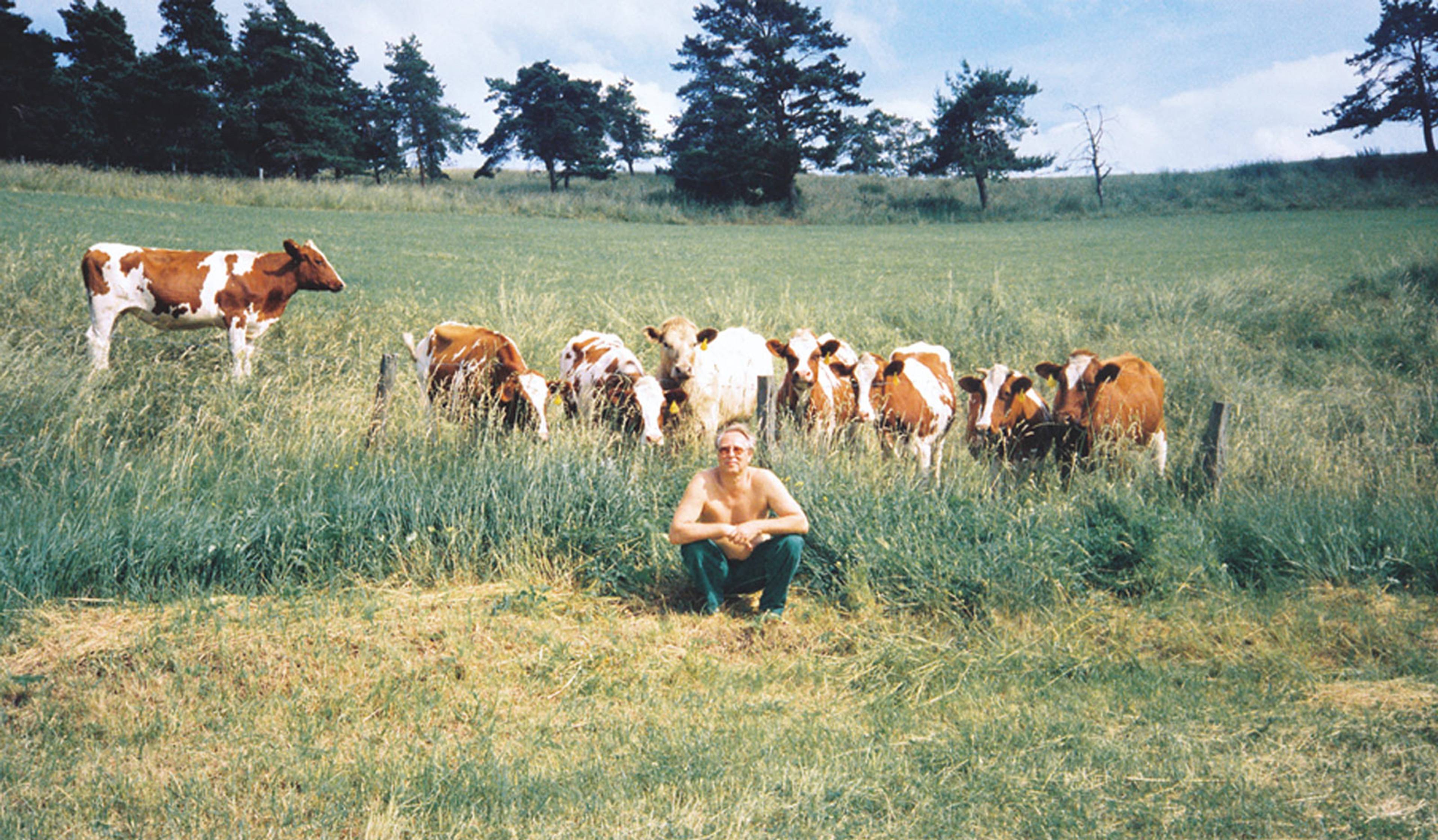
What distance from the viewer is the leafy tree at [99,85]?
152 feet

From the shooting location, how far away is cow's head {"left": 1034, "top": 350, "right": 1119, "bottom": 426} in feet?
27.7

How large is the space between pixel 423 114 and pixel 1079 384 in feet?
231

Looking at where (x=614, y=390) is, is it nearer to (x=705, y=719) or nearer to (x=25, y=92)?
(x=705, y=719)

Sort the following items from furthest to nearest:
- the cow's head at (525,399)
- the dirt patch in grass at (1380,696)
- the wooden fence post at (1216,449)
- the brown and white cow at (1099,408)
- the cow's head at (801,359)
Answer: the cow's head at (801,359), the brown and white cow at (1099,408), the cow's head at (525,399), the wooden fence post at (1216,449), the dirt patch in grass at (1380,696)

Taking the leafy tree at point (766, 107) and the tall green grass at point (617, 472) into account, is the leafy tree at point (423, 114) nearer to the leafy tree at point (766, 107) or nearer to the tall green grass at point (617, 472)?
the leafy tree at point (766, 107)

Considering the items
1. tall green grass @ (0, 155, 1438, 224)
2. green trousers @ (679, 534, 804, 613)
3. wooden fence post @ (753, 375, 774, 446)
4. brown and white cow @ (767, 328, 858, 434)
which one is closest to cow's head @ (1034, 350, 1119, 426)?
brown and white cow @ (767, 328, 858, 434)

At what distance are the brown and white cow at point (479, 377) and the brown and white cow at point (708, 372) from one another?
128cm

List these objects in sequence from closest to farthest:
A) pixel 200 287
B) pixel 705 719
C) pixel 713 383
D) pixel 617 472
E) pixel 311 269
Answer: pixel 705 719, pixel 617 472, pixel 713 383, pixel 200 287, pixel 311 269

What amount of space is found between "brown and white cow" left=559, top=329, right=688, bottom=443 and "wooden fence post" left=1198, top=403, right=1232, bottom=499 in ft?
15.0

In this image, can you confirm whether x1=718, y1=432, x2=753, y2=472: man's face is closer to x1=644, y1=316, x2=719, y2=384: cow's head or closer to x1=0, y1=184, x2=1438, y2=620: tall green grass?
x1=0, y1=184, x2=1438, y2=620: tall green grass

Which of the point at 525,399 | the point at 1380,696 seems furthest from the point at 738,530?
the point at 525,399

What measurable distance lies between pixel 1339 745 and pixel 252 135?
5884cm

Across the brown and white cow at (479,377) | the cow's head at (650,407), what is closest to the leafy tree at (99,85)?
the brown and white cow at (479,377)

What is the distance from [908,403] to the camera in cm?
916
